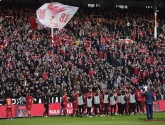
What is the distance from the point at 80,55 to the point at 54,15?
4100 mm

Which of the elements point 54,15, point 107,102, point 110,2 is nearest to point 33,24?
point 54,15

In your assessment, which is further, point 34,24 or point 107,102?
point 34,24

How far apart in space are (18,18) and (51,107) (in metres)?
12.8

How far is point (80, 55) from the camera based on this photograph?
152 feet

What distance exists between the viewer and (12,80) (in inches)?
1571

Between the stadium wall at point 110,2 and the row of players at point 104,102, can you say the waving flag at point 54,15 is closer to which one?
the row of players at point 104,102

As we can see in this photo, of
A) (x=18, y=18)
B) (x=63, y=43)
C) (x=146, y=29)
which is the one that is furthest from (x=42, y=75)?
(x=146, y=29)

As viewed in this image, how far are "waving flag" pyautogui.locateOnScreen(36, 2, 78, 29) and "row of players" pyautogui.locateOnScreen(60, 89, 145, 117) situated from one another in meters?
9.21

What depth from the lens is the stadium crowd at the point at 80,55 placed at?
41.2m

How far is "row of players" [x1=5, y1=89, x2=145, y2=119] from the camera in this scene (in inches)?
1497

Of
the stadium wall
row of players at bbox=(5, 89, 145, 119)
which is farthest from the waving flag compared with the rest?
the stadium wall

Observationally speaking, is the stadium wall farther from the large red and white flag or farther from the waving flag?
the waving flag

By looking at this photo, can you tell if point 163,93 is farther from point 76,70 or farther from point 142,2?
point 142,2

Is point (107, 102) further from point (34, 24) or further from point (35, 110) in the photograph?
point (34, 24)
